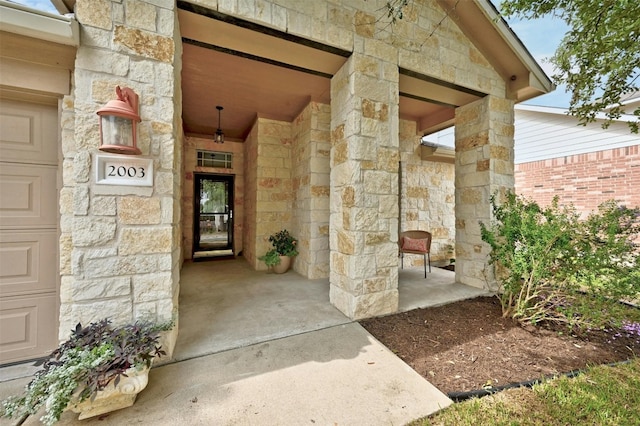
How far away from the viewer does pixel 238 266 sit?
4945mm

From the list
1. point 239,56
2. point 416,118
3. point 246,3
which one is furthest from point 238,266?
point 416,118

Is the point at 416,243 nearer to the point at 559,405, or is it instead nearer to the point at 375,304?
the point at 375,304

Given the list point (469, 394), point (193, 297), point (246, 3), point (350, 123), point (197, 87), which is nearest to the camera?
point (469, 394)

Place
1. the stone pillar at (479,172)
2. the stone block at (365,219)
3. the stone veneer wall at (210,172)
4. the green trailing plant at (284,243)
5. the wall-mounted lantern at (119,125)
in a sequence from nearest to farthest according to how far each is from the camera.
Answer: the wall-mounted lantern at (119,125) → the stone block at (365,219) → the stone pillar at (479,172) → the green trailing plant at (284,243) → the stone veneer wall at (210,172)

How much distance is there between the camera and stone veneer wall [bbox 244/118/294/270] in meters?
4.62

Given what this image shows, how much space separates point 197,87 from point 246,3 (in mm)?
1814

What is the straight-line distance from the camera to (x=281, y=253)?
14.6 feet

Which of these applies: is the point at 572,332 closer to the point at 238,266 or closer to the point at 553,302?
the point at 553,302

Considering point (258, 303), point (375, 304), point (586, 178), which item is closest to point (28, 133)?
point (258, 303)

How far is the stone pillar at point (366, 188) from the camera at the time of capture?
2.51m

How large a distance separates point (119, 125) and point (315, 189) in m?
2.77

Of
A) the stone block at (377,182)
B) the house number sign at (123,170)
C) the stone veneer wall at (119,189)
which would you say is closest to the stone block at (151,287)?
the stone veneer wall at (119,189)

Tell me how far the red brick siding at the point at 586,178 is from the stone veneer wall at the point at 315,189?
14.2 ft

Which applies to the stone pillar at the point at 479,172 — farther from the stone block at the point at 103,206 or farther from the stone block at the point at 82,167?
the stone block at the point at 82,167
